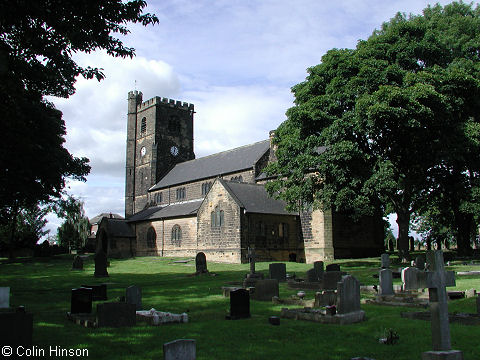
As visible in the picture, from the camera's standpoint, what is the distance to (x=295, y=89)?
34094 mm

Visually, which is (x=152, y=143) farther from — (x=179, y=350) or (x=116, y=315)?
(x=179, y=350)

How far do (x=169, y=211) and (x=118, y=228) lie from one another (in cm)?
673

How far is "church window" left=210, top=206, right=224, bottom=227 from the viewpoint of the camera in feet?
128

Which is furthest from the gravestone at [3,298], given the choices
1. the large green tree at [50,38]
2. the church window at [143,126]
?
the church window at [143,126]

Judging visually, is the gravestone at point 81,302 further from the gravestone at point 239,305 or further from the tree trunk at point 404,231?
the tree trunk at point 404,231

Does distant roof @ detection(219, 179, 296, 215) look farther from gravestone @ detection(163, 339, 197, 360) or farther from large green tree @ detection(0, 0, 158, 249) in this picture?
gravestone @ detection(163, 339, 197, 360)

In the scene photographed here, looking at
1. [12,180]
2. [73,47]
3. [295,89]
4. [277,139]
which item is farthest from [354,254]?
[73,47]

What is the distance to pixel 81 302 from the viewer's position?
1241cm

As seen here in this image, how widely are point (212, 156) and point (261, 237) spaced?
2090cm

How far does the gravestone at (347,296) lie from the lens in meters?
11.3

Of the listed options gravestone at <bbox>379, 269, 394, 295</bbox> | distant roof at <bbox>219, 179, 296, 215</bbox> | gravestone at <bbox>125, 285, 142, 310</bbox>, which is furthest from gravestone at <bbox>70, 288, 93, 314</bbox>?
distant roof at <bbox>219, 179, 296, 215</bbox>

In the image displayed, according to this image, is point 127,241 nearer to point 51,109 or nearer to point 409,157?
point 51,109

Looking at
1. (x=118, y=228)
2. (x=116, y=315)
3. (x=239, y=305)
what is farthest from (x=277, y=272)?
(x=118, y=228)

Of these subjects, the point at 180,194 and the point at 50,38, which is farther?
the point at 180,194
